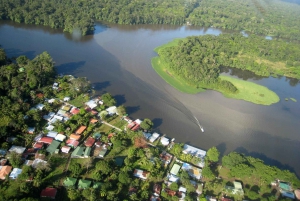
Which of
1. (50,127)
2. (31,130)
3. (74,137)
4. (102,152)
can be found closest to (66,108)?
(50,127)

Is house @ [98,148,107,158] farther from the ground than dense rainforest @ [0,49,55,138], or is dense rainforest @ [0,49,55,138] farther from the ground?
dense rainforest @ [0,49,55,138]

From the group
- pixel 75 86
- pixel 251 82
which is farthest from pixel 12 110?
pixel 251 82

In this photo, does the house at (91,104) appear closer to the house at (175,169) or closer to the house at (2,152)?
the house at (2,152)

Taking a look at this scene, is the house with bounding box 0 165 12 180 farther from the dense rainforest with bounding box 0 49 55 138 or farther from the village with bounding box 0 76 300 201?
the dense rainforest with bounding box 0 49 55 138

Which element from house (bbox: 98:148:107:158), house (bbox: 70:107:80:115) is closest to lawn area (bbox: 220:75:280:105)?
house (bbox: 98:148:107:158)

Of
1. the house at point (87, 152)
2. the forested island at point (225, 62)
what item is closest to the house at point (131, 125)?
the house at point (87, 152)

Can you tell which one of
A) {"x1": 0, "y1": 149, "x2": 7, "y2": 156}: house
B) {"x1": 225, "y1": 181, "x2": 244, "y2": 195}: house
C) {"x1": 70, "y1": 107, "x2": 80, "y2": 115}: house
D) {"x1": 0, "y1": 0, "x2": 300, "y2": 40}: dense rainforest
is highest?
{"x1": 0, "y1": 0, "x2": 300, "y2": 40}: dense rainforest
